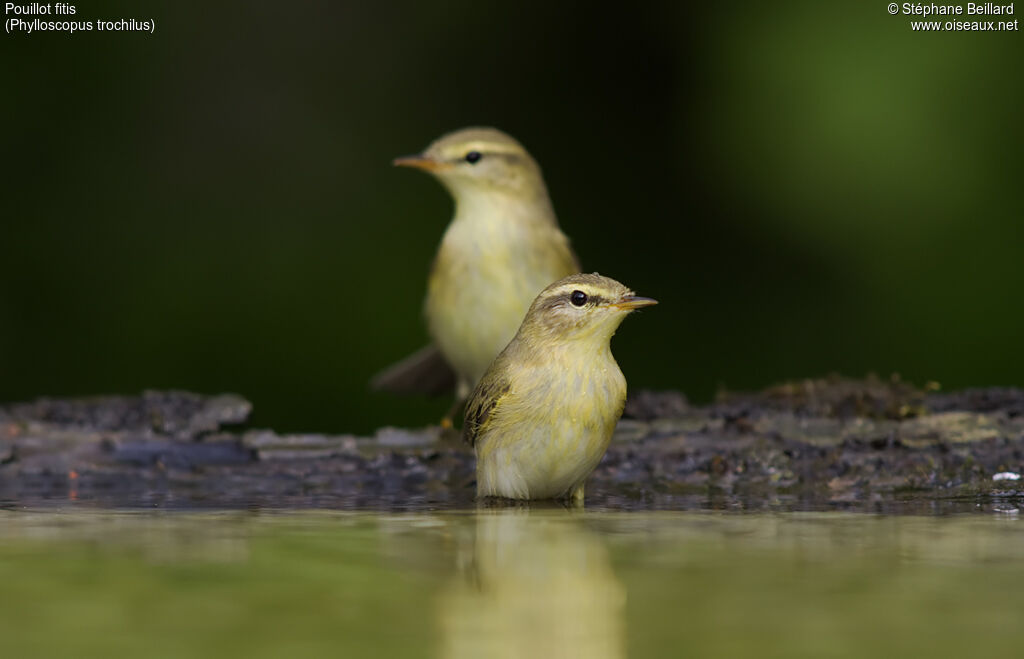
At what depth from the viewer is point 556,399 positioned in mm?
3316

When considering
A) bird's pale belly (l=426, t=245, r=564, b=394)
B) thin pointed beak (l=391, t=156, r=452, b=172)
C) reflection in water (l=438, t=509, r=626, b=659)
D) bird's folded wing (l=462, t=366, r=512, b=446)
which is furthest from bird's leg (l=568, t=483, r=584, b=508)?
thin pointed beak (l=391, t=156, r=452, b=172)

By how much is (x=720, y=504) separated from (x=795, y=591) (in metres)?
1.34

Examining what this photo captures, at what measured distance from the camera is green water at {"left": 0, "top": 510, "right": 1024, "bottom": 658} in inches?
58.9

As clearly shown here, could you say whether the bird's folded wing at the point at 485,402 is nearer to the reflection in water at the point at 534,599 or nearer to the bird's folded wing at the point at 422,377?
the reflection in water at the point at 534,599

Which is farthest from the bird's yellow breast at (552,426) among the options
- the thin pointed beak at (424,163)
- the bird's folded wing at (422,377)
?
the bird's folded wing at (422,377)

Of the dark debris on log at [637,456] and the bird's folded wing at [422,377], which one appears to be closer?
the dark debris on log at [637,456]

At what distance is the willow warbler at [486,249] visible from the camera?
14.8 ft

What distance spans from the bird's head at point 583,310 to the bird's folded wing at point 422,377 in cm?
191

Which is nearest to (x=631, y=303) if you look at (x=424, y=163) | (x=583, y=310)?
(x=583, y=310)

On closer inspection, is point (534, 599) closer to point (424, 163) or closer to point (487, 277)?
point (487, 277)

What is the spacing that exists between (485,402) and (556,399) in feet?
0.80

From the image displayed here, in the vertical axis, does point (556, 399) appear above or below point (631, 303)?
below

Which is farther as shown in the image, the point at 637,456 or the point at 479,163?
the point at 479,163

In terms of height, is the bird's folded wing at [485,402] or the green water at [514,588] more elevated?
the bird's folded wing at [485,402]
